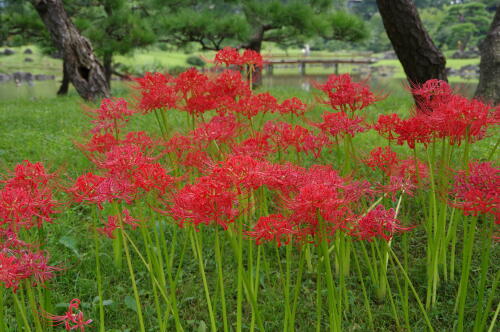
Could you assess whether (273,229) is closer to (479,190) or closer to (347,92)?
(479,190)

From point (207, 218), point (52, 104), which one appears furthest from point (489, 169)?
point (52, 104)

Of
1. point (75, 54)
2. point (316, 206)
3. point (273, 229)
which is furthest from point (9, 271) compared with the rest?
point (75, 54)

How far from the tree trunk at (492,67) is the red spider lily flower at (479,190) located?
174 inches

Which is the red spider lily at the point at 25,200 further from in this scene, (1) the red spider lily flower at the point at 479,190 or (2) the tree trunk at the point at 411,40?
(2) the tree trunk at the point at 411,40

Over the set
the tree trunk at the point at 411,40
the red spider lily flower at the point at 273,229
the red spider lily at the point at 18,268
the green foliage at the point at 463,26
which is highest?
the green foliage at the point at 463,26

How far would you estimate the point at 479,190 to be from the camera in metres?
1.51

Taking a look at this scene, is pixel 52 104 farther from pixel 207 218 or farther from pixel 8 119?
pixel 207 218

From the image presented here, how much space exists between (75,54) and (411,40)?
22.1 ft

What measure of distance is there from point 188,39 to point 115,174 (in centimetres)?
1228

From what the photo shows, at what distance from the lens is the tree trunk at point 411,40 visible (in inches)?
198

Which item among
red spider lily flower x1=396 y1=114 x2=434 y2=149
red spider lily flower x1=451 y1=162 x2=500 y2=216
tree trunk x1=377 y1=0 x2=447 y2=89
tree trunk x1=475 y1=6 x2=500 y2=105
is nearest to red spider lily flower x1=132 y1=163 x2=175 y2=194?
red spider lily flower x1=451 y1=162 x2=500 y2=216

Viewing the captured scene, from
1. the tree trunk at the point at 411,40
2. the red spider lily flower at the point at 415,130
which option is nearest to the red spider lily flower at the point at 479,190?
the red spider lily flower at the point at 415,130

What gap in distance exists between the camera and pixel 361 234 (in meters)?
1.72

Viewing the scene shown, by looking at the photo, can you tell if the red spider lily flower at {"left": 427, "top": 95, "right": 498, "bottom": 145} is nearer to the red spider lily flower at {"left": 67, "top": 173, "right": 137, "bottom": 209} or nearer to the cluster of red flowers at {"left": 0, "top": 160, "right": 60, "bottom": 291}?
the red spider lily flower at {"left": 67, "top": 173, "right": 137, "bottom": 209}
